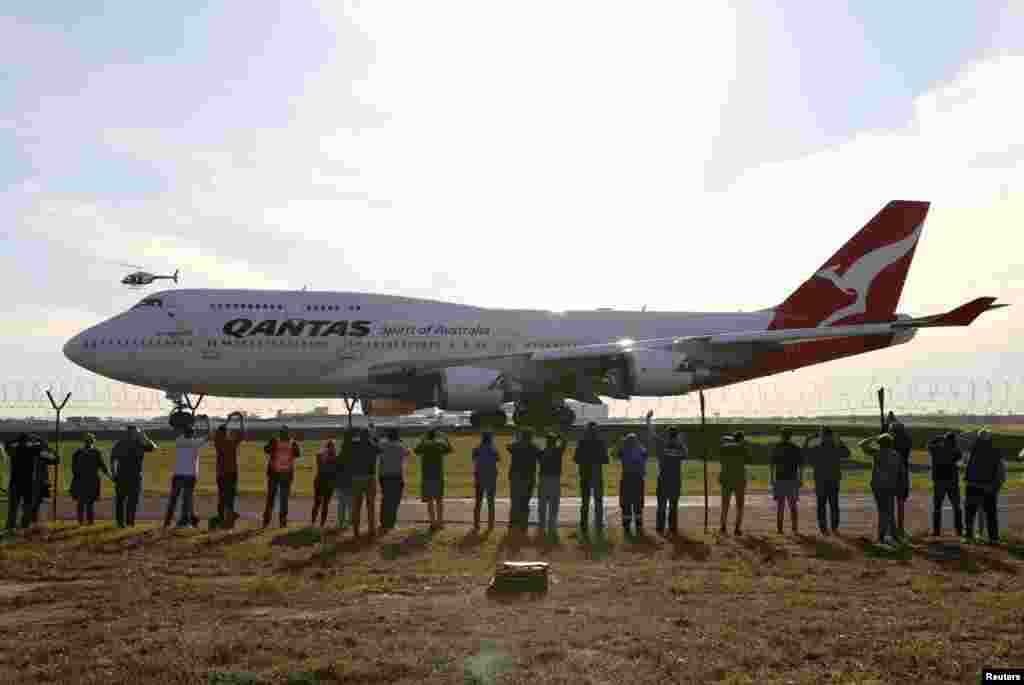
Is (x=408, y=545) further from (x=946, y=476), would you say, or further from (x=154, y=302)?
(x=154, y=302)

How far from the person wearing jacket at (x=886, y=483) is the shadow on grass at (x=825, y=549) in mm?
883

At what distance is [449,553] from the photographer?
47.3 feet

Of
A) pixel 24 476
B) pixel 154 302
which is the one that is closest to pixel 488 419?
pixel 154 302

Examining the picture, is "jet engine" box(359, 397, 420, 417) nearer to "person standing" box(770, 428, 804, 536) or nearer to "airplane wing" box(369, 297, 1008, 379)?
"airplane wing" box(369, 297, 1008, 379)

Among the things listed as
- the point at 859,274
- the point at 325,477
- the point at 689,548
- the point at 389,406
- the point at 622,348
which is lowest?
the point at 689,548

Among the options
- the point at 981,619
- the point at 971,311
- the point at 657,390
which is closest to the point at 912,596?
the point at 981,619

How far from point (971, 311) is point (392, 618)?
26802mm

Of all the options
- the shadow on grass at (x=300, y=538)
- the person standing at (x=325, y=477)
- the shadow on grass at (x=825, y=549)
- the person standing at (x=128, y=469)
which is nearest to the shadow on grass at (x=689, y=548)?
the shadow on grass at (x=825, y=549)

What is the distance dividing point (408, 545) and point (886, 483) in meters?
7.20

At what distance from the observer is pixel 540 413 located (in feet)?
133

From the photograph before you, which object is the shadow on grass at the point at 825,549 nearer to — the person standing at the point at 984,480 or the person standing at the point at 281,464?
the person standing at the point at 984,480

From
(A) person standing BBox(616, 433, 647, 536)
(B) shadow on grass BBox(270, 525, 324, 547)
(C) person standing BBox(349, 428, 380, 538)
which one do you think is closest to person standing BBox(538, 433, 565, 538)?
(A) person standing BBox(616, 433, 647, 536)

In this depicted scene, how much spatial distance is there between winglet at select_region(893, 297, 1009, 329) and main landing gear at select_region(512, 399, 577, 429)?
12.9 m

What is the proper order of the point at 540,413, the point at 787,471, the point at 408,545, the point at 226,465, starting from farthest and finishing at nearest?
the point at 540,413 → the point at 226,465 → the point at 787,471 → the point at 408,545
